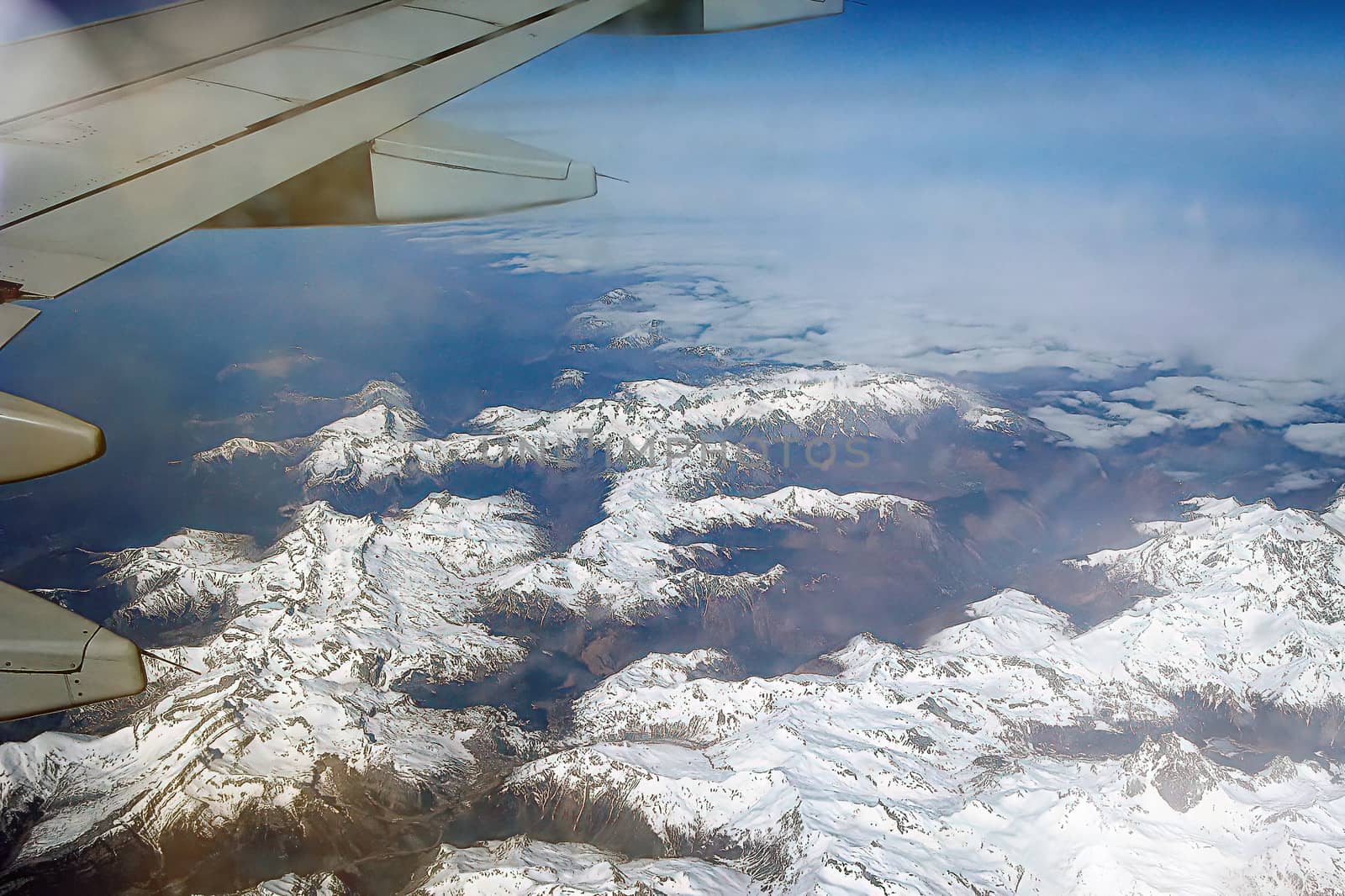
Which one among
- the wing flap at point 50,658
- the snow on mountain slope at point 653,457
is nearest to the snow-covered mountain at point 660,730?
the snow on mountain slope at point 653,457

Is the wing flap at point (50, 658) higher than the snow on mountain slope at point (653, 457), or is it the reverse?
the wing flap at point (50, 658)

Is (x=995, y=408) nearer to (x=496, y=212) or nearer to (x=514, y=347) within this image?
(x=514, y=347)

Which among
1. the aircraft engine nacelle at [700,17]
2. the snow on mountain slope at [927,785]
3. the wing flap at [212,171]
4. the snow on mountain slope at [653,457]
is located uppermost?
the aircraft engine nacelle at [700,17]

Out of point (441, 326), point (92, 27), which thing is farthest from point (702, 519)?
point (92, 27)

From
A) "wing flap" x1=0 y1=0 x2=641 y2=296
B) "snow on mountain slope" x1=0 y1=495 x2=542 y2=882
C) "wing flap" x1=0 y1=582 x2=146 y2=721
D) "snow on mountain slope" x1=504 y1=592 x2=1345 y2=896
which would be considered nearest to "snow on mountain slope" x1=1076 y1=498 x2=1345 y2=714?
"snow on mountain slope" x1=504 y1=592 x2=1345 y2=896

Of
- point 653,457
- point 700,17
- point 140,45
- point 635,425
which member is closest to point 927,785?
point 653,457

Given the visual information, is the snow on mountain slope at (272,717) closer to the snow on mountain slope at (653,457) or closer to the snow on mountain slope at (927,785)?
the snow on mountain slope at (927,785)

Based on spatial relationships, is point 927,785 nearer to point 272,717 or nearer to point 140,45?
point 272,717

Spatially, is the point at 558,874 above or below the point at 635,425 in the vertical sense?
below
